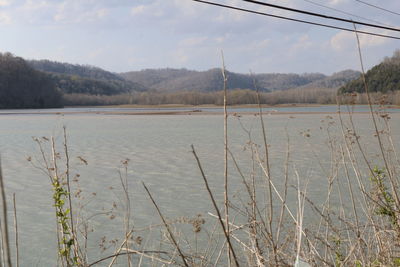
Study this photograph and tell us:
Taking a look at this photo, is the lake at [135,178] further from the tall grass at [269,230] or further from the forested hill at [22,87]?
the forested hill at [22,87]

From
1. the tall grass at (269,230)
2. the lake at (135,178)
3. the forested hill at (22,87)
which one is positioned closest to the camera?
the tall grass at (269,230)

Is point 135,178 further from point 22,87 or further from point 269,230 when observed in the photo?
point 22,87

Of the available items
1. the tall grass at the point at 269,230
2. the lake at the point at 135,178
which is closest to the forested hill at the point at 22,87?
the lake at the point at 135,178

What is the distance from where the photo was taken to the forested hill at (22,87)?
253 ft

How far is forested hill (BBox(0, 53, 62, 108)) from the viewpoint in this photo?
7707 cm

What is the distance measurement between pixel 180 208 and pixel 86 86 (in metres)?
131

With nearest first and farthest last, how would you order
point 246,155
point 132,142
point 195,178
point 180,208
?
1. point 180,208
2. point 195,178
3. point 246,155
4. point 132,142

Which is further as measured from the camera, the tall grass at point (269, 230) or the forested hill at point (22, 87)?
the forested hill at point (22, 87)

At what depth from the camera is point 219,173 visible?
970cm

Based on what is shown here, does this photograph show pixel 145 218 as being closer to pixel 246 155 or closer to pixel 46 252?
pixel 46 252

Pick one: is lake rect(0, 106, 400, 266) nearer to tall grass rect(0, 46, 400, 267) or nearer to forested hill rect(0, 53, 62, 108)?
tall grass rect(0, 46, 400, 267)

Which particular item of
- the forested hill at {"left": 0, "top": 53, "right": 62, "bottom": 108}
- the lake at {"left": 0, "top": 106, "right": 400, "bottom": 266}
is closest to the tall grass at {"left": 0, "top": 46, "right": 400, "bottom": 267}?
the lake at {"left": 0, "top": 106, "right": 400, "bottom": 266}

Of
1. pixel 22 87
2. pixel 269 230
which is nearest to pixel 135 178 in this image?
pixel 269 230

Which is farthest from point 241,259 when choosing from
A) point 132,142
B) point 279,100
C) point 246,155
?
point 279,100
